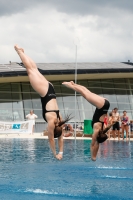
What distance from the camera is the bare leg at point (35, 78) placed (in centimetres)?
827

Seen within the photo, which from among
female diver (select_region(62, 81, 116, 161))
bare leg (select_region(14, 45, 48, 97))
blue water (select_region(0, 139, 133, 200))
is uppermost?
bare leg (select_region(14, 45, 48, 97))

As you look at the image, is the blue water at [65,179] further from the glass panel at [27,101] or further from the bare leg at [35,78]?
the glass panel at [27,101]

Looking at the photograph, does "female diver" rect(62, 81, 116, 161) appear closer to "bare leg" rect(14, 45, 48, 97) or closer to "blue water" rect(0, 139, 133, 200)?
"blue water" rect(0, 139, 133, 200)

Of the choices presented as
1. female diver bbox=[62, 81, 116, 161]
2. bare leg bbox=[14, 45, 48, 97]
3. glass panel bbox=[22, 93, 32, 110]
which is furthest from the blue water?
glass panel bbox=[22, 93, 32, 110]

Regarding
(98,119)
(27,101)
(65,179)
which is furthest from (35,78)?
(27,101)

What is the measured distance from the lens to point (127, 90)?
39.0 m

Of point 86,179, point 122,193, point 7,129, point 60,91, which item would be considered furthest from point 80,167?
point 60,91

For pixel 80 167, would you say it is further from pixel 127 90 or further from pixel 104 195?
pixel 127 90

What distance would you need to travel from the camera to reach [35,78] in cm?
Answer: 846

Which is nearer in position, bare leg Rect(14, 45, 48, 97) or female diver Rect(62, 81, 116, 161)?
bare leg Rect(14, 45, 48, 97)

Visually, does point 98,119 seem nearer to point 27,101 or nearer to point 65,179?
point 65,179

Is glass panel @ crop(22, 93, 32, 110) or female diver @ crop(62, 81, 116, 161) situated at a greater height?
glass panel @ crop(22, 93, 32, 110)

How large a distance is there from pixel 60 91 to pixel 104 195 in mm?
31070

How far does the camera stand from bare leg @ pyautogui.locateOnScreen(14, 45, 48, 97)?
27.1 ft
